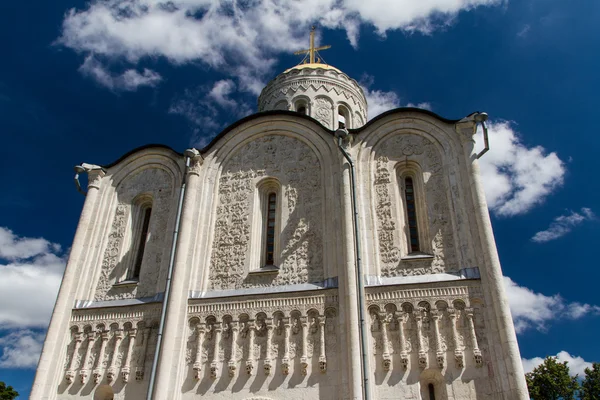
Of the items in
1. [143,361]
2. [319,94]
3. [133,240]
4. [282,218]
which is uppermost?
[319,94]

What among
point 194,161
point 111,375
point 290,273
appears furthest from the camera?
point 194,161

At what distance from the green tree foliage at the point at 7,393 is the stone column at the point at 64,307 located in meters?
16.4

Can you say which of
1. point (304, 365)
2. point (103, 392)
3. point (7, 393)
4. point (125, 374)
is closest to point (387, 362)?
point (304, 365)

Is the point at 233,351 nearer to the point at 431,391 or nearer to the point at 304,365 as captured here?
the point at 304,365

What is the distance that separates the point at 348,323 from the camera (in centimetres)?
945

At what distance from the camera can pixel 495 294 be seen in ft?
30.1

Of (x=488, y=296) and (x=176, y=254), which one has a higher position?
(x=176, y=254)

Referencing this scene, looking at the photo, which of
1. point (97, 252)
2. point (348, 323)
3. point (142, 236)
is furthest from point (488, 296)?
point (97, 252)

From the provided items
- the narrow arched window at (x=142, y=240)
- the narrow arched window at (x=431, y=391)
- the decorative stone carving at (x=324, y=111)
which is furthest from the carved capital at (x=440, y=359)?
the decorative stone carving at (x=324, y=111)

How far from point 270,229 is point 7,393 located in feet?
66.5

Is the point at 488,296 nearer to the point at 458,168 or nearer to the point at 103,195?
the point at 458,168

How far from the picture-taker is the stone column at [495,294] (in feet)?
27.3

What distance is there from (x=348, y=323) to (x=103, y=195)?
7899 millimetres

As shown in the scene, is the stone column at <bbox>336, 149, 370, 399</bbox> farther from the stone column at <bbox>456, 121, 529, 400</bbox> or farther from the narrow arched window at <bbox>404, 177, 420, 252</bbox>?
the stone column at <bbox>456, 121, 529, 400</bbox>
